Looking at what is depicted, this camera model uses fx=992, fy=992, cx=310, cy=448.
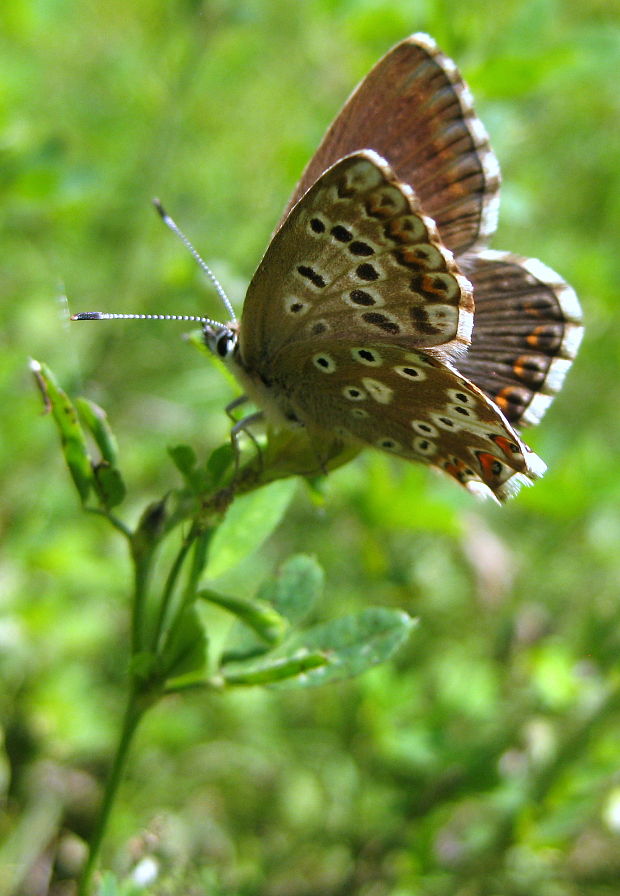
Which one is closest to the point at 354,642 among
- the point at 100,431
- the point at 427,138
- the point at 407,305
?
the point at 100,431

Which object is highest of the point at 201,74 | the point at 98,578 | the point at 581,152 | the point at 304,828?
the point at 581,152

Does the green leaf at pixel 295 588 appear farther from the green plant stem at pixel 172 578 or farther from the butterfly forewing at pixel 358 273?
the butterfly forewing at pixel 358 273

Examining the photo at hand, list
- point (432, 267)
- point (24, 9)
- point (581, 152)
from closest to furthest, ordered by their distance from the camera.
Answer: point (432, 267)
point (24, 9)
point (581, 152)

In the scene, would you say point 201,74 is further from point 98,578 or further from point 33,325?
point 98,578

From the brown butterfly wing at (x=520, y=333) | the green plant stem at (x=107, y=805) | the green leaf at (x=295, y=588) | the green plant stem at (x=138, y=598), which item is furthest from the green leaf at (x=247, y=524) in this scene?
the brown butterfly wing at (x=520, y=333)

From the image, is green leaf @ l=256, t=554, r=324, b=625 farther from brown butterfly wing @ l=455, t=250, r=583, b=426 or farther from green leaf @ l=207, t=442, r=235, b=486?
brown butterfly wing @ l=455, t=250, r=583, b=426

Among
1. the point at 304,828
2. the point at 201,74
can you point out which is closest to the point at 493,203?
the point at 304,828
